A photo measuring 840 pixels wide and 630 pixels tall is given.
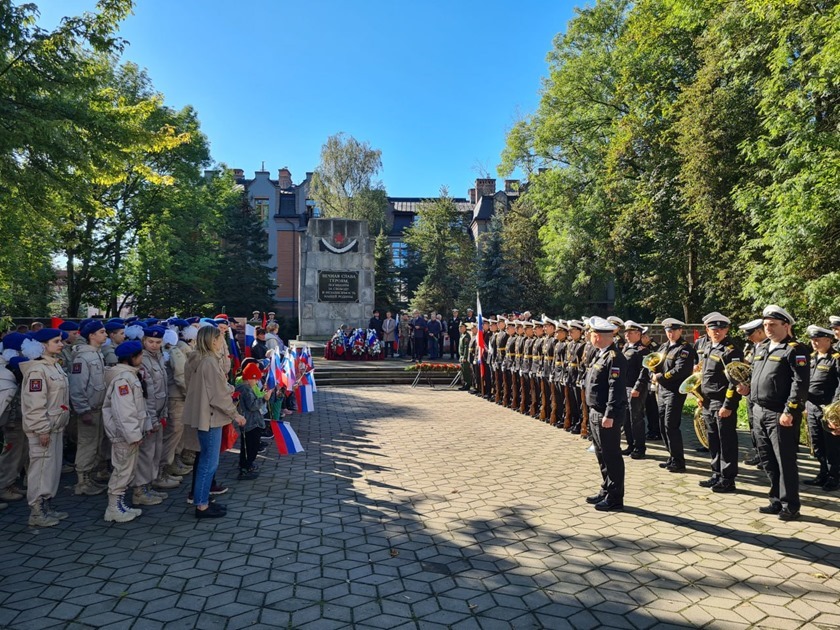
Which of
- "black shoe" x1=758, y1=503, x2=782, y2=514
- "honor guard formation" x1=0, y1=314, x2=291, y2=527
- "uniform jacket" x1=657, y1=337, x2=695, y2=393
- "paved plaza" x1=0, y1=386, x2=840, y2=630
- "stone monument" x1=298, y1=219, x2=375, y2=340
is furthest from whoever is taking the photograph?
"stone monument" x1=298, y1=219, x2=375, y2=340

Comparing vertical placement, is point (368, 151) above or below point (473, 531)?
above

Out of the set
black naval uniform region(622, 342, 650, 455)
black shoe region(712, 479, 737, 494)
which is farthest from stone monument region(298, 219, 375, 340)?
black shoe region(712, 479, 737, 494)

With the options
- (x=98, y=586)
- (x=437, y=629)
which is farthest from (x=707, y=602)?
(x=98, y=586)

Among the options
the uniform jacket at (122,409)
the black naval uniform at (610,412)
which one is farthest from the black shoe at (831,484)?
the uniform jacket at (122,409)

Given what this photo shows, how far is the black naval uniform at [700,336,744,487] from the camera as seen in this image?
674 cm

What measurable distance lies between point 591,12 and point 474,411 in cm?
2252

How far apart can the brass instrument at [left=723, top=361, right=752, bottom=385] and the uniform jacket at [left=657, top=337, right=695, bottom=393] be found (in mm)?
1040

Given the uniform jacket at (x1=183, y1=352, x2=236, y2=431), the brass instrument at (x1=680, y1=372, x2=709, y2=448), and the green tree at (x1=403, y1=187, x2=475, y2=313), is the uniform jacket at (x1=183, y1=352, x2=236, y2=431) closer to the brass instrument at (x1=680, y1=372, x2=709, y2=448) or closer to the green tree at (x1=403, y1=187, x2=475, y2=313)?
the brass instrument at (x1=680, y1=372, x2=709, y2=448)

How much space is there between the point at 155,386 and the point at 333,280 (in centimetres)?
1756

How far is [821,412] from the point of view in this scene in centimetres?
729

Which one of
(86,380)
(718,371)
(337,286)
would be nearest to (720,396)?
(718,371)

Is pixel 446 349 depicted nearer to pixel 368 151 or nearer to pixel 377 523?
pixel 377 523

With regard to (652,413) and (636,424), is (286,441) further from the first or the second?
(652,413)

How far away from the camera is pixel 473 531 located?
5367 mm
